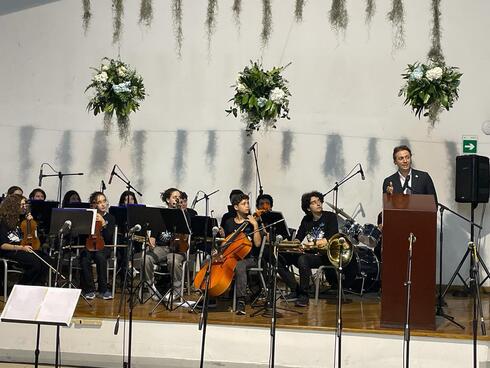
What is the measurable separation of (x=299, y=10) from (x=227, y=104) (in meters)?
1.60

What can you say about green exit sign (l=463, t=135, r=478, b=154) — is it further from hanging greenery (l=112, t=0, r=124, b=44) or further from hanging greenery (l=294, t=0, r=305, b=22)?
hanging greenery (l=112, t=0, r=124, b=44)

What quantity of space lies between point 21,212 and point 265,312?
290 cm

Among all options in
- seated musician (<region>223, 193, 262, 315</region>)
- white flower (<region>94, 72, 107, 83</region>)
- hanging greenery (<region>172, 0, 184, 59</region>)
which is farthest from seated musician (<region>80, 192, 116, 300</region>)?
hanging greenery (<region>172, 0, 184, 59</region>)

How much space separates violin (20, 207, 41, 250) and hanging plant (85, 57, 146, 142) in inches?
88.0

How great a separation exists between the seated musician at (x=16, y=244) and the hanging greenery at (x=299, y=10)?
448 cm

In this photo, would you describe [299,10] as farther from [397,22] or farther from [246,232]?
[246,232]

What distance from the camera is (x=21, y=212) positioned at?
8.76 metres

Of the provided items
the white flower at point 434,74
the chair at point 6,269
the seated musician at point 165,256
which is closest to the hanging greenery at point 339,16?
the white flower at point 434,74

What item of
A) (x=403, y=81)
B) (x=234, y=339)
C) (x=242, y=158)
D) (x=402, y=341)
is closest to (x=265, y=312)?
(x=234, y=339)

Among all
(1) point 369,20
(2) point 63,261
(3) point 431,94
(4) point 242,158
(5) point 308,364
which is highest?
(1) point 369,20

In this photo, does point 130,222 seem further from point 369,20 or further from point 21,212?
point 369,20

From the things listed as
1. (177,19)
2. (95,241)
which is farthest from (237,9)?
(95,241)

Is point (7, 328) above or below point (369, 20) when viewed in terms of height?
below

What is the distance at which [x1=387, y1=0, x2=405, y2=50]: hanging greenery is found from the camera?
1063 cm
